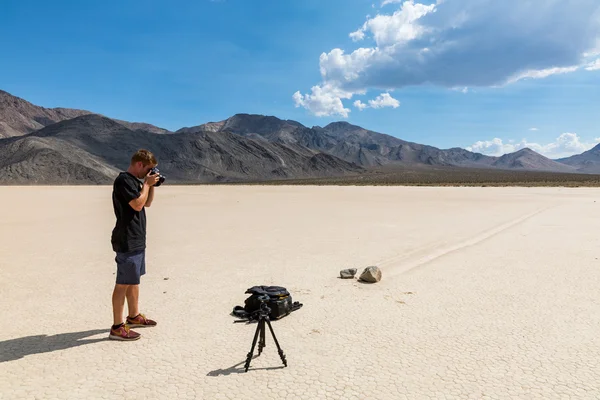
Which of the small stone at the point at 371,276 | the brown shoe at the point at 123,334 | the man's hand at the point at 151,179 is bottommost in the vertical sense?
the brown shoe at the point at 123,334

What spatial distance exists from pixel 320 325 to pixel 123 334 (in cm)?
238

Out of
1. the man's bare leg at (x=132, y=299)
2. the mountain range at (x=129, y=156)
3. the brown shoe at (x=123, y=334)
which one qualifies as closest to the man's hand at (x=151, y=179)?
the man's bare leg at (x=132, y=299)

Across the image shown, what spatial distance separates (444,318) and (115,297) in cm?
421

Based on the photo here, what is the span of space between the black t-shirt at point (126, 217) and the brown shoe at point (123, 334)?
0.94 m

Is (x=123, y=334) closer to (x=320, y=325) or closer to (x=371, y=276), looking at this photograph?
(x=320, y=325)

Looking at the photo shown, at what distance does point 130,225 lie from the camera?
4699 mm

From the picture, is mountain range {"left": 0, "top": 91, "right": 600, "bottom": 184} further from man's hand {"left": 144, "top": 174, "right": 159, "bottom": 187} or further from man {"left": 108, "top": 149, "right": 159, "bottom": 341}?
man's hand {"left": 144, "top": 174, "right": 159, "bottom": 187}

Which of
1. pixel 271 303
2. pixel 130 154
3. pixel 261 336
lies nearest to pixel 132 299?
pixel 271 303

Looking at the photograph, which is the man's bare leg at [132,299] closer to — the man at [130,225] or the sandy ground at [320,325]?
the man at [130,225]

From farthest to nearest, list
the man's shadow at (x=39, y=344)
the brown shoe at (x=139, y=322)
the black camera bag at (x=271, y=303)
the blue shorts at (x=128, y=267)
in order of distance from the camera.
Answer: the black camera bag at (x=271, y=303) < the brown shoe at (x=139, y=322) < the blue shorts at (x=128, y=267) < the man's shadow at (x=39, y=344)

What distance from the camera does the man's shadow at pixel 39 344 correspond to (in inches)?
178

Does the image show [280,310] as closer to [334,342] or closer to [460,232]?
[334,342]

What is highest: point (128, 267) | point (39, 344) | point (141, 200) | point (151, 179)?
point (151, 179)

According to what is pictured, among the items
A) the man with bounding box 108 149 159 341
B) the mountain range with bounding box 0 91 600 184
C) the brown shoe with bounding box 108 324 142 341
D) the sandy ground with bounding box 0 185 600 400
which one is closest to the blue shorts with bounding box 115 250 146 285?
the man with bounding box 108 149 159 341
